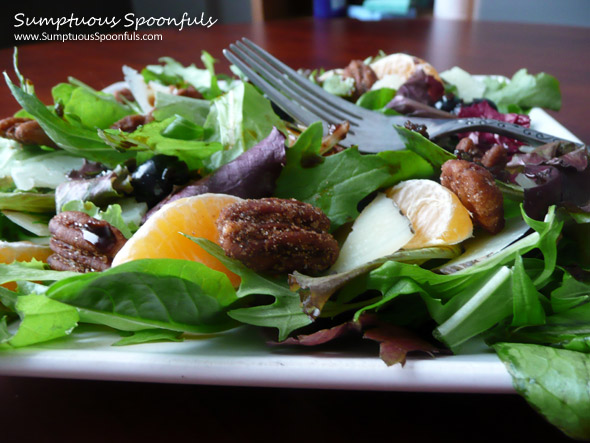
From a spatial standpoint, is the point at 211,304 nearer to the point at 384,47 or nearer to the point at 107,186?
the point at 107,186

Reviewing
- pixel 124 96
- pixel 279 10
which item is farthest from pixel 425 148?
pixel 279 10

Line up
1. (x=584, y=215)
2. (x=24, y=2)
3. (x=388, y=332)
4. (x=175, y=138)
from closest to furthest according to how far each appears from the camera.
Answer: (x=388, y=332) < (x=584, y=215) < (x=175, y=138) < (x=24, y=2)

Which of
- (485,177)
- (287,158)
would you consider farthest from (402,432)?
(287,158)

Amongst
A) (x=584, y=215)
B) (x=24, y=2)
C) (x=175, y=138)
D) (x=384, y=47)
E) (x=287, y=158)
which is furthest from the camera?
(x=24, y=2)

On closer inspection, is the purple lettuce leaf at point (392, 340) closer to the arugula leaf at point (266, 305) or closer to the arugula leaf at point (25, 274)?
the arugula leaf at point (266, 305)

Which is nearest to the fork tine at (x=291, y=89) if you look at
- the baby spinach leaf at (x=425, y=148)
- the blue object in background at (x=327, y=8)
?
the baby spinach leaf at (x=425, y=148)

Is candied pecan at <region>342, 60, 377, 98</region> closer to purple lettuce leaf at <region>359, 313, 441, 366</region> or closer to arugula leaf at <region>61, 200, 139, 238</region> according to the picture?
arugula leaf at <region>61, 200, 139, 238</region>
